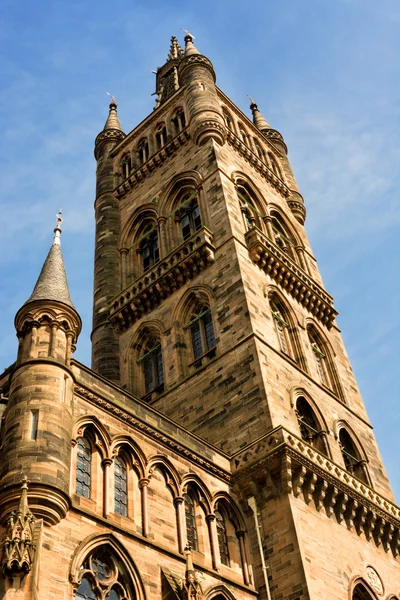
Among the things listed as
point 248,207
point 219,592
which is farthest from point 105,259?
point 219,592

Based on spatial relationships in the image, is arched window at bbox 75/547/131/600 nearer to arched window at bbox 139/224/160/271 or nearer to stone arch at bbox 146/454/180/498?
stone arch at bbox 146/454/180/498

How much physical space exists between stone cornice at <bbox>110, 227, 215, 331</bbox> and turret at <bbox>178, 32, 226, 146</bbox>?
6.98 metres

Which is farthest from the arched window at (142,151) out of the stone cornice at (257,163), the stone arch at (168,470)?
the stone arch at (168,470)

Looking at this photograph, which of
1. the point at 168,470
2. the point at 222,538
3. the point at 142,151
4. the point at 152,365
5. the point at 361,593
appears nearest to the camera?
the point at 168,470

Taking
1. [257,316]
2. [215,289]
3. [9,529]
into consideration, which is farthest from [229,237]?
[9,529]

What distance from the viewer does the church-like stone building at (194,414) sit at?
Result: 1689 cm

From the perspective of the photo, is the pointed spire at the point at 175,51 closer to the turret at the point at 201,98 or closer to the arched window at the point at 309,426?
the turret at the point at 201,98

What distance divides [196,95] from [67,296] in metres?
21.1

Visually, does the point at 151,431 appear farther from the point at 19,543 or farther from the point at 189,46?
the point at 189,46

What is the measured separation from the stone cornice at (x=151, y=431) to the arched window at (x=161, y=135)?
22543 millimetres

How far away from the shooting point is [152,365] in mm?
30469

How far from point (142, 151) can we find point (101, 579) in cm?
2935

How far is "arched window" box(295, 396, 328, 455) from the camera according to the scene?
2619 cm

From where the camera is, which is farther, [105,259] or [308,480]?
[105,259]
